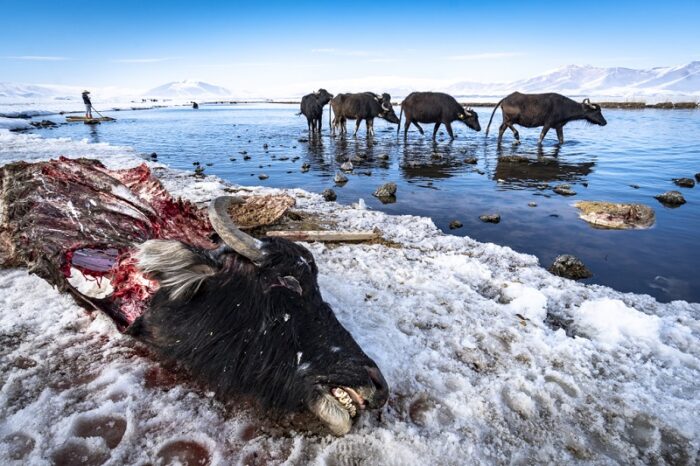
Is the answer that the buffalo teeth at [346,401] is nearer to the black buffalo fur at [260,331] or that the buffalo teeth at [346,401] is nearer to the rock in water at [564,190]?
the black buffalo fur at [260,331]

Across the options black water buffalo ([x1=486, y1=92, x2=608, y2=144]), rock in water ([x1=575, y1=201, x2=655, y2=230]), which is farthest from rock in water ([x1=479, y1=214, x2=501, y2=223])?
black water buffalo ([x1=486, y1=92, x2=608, y2=144])

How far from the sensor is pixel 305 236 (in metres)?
5.09

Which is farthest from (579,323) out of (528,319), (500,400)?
(500,400)

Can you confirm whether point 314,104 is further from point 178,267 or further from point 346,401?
point 346,401

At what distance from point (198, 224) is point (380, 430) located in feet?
8.69

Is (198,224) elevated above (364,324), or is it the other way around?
(198,224)

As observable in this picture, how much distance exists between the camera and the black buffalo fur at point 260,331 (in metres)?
2.06

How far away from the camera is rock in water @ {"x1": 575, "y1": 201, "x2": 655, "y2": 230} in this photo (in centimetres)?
607

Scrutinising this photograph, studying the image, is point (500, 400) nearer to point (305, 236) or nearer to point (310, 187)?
point (305, 236)

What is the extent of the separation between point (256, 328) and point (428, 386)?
124cm

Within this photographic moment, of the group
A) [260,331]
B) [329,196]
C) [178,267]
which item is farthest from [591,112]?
[178,267]

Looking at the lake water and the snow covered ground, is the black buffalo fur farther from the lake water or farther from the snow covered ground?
the lake water

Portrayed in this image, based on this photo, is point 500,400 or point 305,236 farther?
point 305,236

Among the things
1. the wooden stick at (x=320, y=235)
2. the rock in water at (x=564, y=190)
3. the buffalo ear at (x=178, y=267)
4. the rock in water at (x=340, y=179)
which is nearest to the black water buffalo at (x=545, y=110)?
the rock in water at (x=564, y=190)
